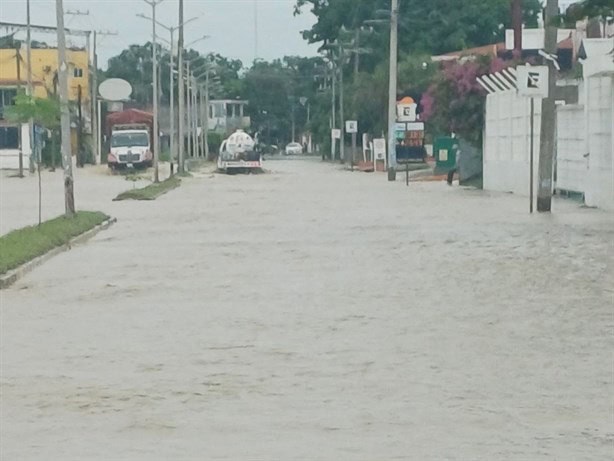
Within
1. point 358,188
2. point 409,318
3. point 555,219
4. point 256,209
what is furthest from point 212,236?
point 358,188

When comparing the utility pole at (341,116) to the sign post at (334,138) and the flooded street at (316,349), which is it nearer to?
the sign post at (334,138)

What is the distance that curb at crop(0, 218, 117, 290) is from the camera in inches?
812

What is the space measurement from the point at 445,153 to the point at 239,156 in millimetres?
16183

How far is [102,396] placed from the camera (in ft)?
39.4

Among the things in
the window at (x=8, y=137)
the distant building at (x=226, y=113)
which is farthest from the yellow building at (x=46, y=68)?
the distant building at (x=226, y=113)

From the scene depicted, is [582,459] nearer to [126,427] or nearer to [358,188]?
[126,427]

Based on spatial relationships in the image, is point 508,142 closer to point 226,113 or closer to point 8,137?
point 8,137

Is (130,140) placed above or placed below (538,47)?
below

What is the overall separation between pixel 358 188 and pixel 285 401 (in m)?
42.9

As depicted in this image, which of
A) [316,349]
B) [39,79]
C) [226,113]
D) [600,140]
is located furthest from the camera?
[226,113]

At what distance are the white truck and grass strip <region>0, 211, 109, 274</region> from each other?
4569 centimetres

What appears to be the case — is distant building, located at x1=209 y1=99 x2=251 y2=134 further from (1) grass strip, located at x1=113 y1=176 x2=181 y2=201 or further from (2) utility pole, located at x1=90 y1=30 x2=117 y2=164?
(1) grass strip, located at x1=113 y1=176 x2=181 y2=201

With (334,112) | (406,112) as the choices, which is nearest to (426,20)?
(334,112)

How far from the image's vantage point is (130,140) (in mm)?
84688
